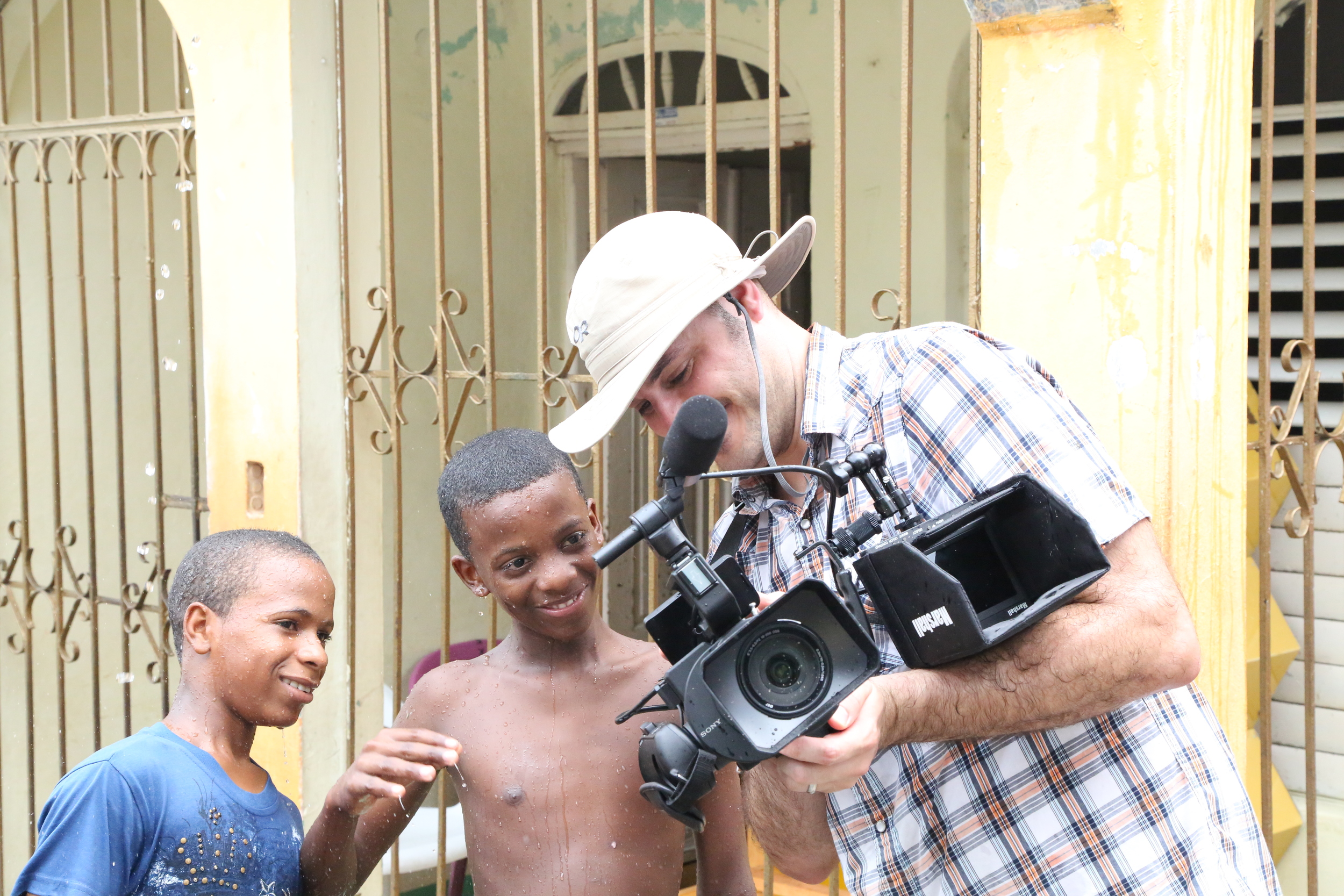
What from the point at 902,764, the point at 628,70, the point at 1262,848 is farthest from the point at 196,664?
the point at 628,70

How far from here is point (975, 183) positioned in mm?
2314

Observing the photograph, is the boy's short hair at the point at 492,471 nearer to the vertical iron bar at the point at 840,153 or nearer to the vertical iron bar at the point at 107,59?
the vertical iron bar at the point at 840,153

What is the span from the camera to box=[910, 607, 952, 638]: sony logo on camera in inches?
53.1

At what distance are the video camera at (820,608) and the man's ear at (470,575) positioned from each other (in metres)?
0.76

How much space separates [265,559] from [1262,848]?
5.10 feet

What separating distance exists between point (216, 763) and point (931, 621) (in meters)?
1.19

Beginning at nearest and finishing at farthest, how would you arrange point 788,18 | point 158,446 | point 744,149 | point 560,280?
1. point 158,446
2. point 788,18
3. point 744,149
4. point 560,280

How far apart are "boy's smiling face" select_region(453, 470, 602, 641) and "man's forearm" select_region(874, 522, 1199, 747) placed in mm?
709

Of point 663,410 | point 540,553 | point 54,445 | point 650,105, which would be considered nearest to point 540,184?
point 650,105

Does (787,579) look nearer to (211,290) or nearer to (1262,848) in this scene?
(1262,848)

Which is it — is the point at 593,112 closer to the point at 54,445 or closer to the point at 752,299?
the point at 752,299

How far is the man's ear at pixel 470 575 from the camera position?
2098 millimetres

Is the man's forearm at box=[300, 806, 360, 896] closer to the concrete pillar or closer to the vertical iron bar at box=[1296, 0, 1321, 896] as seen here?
the concrete pillar

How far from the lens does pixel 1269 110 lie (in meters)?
2.23
